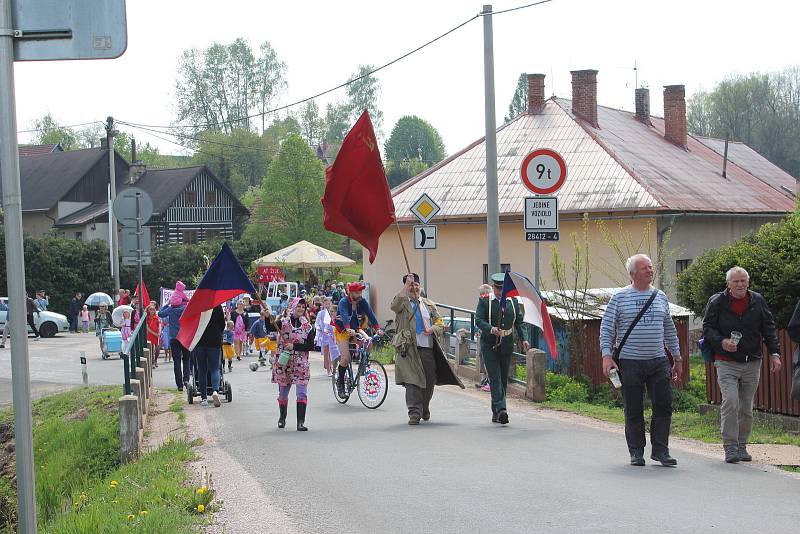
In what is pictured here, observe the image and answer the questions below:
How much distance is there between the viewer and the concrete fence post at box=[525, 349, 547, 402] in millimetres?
15555

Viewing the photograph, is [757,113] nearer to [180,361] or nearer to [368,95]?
[368,95]

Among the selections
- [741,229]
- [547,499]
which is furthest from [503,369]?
[741,229]

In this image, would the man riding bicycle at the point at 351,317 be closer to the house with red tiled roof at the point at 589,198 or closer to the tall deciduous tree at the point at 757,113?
the house with red tiled roof at the point at 589,198

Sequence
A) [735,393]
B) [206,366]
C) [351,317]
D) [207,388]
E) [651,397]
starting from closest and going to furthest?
[651,397] → [735,393] → [351,317] → [206,366] → [207,388]

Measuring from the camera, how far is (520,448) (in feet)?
35.6

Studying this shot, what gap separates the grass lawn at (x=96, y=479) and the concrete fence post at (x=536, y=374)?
235 inches

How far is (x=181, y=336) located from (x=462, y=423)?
4390 millimetres

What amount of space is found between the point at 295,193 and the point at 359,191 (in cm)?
5698

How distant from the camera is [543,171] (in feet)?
48.5

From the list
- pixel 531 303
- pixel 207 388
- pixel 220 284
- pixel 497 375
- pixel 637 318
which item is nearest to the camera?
pixel 637 318

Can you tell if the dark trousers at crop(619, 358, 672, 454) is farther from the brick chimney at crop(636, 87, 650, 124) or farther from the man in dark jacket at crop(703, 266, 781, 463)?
the brick chimney at crop(636, 87, 650, 124)

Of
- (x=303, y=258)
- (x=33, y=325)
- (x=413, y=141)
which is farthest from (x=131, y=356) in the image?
(x=413, y=141)

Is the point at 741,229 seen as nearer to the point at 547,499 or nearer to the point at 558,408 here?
the point at 558,408

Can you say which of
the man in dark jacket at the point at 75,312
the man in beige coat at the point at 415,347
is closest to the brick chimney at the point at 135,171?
the man in dark jacket at the point at 75,312
